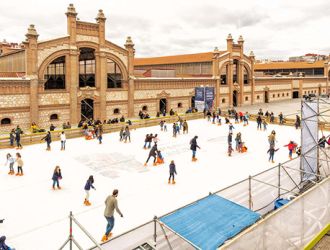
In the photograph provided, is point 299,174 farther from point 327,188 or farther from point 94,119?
point 94,119

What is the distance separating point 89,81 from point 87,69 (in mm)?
1391

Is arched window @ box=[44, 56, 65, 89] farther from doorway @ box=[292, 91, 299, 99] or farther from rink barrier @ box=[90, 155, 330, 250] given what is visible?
doorway @ box=[292, 91, 299, 99]

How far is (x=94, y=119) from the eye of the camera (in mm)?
→ 32625

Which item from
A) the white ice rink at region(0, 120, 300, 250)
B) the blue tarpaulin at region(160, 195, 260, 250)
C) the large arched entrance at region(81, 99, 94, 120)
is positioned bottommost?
the white ice rink at region(0, 120, 300, 250)

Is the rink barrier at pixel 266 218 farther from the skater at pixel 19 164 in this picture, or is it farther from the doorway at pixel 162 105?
the doorway at pixel 162 105

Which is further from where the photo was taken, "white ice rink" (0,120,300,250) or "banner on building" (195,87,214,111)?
"banner on building" (195,87,214,111)

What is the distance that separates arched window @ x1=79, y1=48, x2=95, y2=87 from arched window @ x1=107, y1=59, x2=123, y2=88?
1.77 m

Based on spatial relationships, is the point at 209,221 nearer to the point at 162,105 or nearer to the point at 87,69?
the point at 87,69

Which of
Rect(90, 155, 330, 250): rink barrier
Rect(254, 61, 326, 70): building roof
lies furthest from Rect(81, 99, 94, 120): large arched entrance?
Rect(254, 61, 326, 70): building roof

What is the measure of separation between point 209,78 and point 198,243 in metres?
39.0

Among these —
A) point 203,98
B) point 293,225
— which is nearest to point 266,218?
point 293,225

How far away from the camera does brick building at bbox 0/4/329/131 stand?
27.7 metres

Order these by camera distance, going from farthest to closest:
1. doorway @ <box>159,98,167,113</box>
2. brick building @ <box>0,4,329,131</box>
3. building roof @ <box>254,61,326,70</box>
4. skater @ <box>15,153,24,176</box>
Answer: building roof @ <box>254,61,326,70</box> < doorway @ <box>159,98,167,113</box> < brick building @ <box>0,4,329,131</box> < skater @ <box>15,153,24,176</box>

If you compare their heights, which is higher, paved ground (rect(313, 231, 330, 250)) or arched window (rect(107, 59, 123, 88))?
arched window (rect(107, 59, 123, 88))
